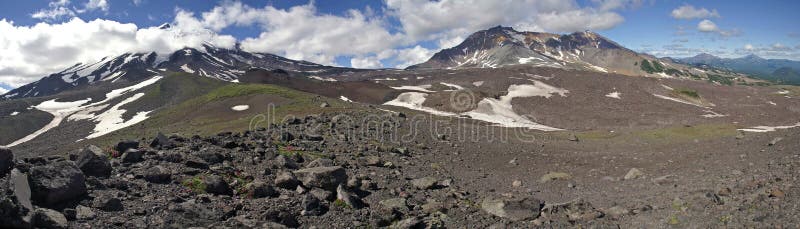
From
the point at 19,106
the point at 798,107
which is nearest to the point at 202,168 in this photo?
the point at 798,107

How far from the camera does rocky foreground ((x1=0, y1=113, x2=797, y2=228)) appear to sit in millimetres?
12766

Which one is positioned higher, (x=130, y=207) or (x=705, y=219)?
(x=130, y=207)

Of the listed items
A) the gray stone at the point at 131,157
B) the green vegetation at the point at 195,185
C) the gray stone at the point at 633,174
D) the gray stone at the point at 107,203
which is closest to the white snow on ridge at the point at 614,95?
the gray stone at the point at 633,174

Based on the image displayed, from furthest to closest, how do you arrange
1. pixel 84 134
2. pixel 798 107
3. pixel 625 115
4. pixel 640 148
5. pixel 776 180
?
pixel 798 107
pixel 84 134
pixel 625 115
pixel 640 148
pixel 776 180

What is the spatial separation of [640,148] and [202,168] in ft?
117

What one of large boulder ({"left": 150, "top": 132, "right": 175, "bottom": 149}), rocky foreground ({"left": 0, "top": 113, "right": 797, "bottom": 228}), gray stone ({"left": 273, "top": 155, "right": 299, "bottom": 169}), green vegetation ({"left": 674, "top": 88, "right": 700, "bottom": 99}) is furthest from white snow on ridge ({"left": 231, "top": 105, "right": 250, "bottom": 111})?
green vegetation ({"left": 674, "top": 88, "right": 700, "bottom": 99})

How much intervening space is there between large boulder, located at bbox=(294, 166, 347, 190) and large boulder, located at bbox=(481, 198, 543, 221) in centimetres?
634

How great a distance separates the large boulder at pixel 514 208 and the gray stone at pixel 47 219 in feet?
46.6

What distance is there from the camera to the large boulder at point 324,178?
18469 millimetres

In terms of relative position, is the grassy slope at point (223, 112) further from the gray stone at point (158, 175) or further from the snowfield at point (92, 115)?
the gray stone at point (158, 175)

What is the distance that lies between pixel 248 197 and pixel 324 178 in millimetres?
3221

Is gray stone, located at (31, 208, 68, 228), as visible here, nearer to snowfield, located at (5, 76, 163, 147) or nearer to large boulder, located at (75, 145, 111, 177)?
large boulder, located at (75, 145, 111, 177)

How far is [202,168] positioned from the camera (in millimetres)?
19188

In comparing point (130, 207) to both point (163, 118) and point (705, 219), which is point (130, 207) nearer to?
point (705, 219)
